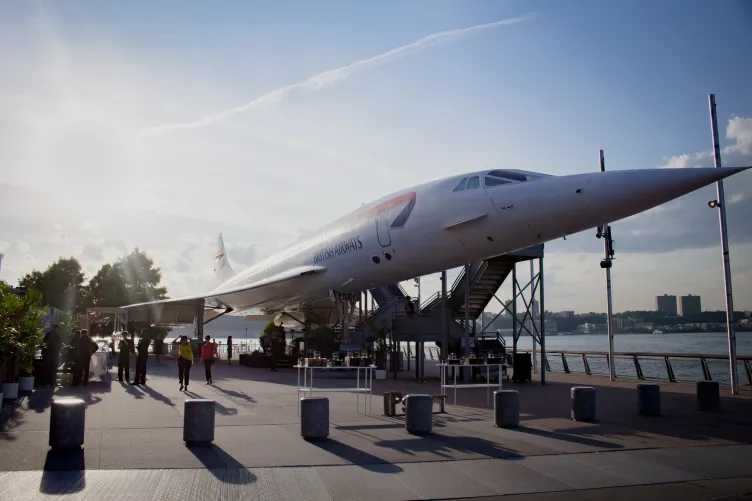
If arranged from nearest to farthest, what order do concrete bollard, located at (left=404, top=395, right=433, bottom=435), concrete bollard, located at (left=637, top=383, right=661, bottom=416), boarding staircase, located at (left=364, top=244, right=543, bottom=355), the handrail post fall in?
concrete bollard, located at (left=404, top=395, right=433, bottom=435) < concrete bollard, located at (left=637, top=383, right=661, bottom=416) < boarding staircase, located at (left=364, top=244, right=543, bottom=355) < the handrail post

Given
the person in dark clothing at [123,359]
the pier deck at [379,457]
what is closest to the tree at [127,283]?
the person in dark clothing at [123,359]

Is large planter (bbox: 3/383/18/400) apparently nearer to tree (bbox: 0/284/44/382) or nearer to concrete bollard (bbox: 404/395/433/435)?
tree (bbox: 0/284/44/382)

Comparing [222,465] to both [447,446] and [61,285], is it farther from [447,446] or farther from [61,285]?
[61,285]

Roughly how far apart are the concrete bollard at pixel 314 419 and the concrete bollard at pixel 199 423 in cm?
120

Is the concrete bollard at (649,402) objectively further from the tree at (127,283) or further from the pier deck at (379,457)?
the tree at (127,283)

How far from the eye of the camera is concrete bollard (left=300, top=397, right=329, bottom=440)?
8.63 m

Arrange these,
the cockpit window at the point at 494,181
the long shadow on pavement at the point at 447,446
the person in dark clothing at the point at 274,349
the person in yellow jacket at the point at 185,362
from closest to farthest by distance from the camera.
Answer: the long shadow on pavement at the point at 447,446, the cockpit window at the point at 494,181, the person in yellow jacket at the point at 185,362, the person in dark clothing at the point at 274,349

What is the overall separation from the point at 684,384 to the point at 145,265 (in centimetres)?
5519

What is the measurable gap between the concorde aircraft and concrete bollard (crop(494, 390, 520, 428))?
4.03m

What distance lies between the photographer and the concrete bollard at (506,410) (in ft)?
33.0

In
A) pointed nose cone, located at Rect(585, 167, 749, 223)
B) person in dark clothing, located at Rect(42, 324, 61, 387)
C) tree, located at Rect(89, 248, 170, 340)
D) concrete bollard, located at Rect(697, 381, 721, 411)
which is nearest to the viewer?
pointed nose cone, located at Rect(585, 167, 749, 223)

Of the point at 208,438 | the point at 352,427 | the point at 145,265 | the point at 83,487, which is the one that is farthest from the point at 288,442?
the point at 145,265

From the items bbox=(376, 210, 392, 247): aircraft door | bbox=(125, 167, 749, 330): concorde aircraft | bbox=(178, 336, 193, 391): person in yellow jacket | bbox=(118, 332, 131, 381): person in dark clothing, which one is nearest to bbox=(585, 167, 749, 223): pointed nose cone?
bbox=(125, 167, 749, 330): concorde aircraft

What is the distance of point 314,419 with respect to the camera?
866 cm
